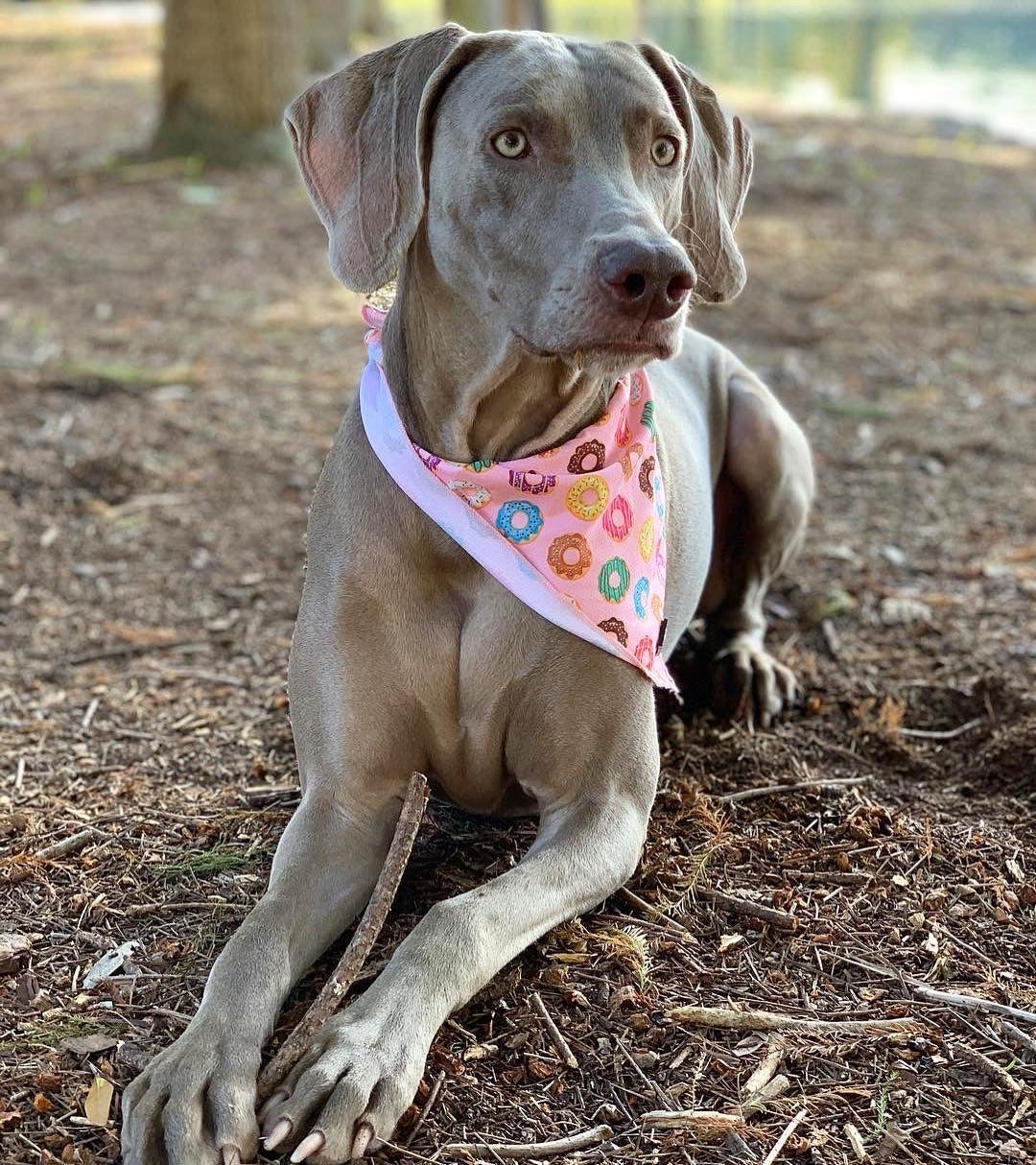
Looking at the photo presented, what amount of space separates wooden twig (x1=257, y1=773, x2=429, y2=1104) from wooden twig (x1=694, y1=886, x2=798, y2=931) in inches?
24.5

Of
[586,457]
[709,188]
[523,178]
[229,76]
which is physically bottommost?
[229,76]

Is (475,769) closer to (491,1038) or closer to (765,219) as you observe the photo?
(491,1038)

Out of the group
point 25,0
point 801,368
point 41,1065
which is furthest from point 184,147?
point 25,0

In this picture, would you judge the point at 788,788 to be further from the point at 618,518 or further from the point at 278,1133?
the point at 278,1133

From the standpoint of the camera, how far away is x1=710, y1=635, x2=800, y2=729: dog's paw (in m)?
3.91

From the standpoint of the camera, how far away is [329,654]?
309 cm

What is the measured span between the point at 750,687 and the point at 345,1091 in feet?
6.15

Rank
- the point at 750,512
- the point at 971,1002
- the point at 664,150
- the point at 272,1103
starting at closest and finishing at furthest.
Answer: the point at 272,1103
the point at 971,1002
the point at 664,150
the point at 750,512

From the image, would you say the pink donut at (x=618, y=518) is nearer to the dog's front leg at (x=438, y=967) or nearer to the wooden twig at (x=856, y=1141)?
the dog's front leg at (x=438, y=967)

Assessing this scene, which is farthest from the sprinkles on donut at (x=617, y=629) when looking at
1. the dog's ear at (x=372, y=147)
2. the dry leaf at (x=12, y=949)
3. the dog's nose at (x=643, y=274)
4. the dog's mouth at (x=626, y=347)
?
the dry leaf at (x=12, y=949)

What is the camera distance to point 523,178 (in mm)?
2811

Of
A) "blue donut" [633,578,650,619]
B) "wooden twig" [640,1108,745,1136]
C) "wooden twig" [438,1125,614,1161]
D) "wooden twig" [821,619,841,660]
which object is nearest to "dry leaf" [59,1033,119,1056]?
"wooden twig" [438,1125,614,1161]

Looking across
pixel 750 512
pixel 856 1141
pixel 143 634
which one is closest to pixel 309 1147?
pixel 856 1141

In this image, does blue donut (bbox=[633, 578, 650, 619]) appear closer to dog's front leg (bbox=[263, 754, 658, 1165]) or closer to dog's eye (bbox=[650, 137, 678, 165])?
dog's front leg (bbox=[263, 754, 658, 1165])
